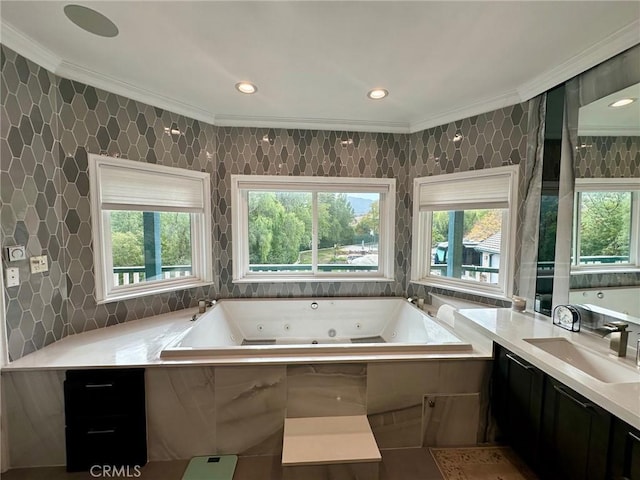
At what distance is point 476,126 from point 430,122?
46 cm

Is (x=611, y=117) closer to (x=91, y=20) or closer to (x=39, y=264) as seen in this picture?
(x=91, y=20)

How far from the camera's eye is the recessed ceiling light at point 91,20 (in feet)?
4.99

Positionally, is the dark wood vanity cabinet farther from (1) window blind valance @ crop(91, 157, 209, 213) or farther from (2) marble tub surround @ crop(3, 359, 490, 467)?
(1) window blind valance @ crop(91, 157, 209, 213)

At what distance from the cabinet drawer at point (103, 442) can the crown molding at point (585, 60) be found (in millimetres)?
3611

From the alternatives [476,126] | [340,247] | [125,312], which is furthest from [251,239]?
[476,126]

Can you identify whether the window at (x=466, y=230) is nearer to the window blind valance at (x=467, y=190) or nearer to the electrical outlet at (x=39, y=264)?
the window blind valance at (x=467, y=190)

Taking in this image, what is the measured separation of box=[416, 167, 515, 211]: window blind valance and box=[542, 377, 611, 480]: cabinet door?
5.41 ft

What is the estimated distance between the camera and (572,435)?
1314 mm

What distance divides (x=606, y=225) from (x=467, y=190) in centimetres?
116

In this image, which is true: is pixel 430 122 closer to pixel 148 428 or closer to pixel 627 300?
pixel 627 300

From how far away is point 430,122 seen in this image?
2.97m

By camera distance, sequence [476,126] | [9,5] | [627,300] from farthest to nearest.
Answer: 1. [476,126]
2. [627,300]
3. [9,5]

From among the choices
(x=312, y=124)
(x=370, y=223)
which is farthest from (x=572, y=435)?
(x=312, y=124)
